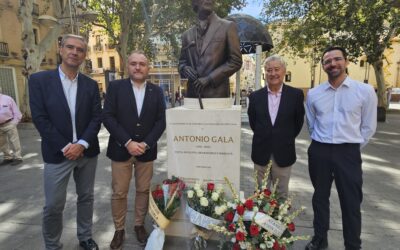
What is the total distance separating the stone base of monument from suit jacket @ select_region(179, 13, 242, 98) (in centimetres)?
16

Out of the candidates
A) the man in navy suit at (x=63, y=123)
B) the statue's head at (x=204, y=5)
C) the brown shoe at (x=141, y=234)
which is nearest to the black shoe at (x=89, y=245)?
the man in navy suit at (x=63, y=123)

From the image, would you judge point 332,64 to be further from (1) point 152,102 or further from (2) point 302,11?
(2) point 302,11

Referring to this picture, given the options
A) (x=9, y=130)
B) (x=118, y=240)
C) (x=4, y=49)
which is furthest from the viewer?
(x=4, y=49)

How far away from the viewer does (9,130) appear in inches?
273

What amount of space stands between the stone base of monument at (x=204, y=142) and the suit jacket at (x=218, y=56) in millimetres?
161

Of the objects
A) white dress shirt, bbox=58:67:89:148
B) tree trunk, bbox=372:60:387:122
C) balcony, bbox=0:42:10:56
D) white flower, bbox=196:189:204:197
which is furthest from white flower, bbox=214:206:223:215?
balcony, bbox=0:42:10:56

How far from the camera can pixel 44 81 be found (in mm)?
2855

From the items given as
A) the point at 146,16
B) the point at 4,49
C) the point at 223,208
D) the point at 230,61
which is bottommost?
the point at 223,208

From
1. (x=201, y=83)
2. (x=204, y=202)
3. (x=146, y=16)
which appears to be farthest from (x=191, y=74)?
(x=146, y=16)

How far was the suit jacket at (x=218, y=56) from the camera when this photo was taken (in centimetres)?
317

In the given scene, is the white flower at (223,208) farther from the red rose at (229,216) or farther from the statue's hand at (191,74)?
the statue's hand at (191,74)

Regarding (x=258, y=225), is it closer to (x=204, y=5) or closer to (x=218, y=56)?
(x=218, y=56)

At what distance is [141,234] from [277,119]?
2.02 meters

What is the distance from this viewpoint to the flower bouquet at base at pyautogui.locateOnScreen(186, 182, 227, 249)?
296 cm
